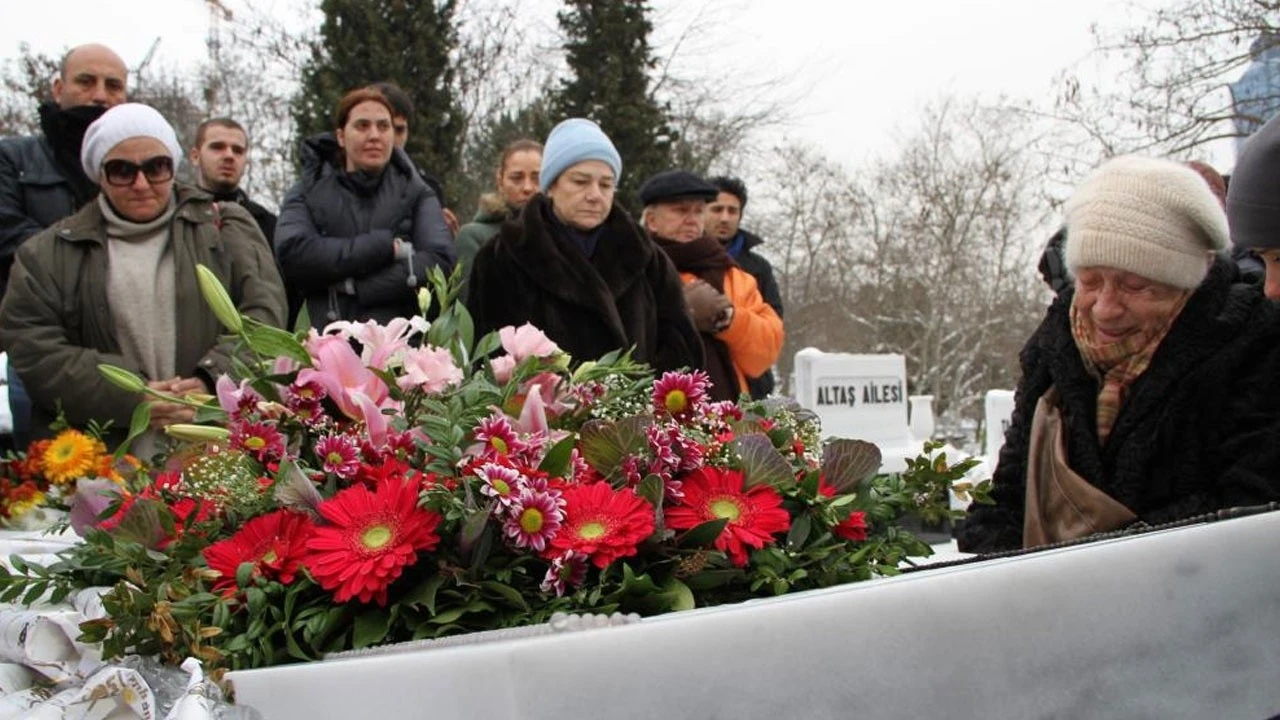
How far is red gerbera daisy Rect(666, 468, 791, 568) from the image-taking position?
4.88 ft

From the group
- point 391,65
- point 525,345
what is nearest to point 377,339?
point 525,345

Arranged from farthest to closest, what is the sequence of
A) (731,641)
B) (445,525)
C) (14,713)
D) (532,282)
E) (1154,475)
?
(532,282), (1154,475), (445,525), (14,713), (731,641)

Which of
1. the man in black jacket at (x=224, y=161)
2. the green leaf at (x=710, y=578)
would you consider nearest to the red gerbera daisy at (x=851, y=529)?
the green leaf at (x=710, y=578)

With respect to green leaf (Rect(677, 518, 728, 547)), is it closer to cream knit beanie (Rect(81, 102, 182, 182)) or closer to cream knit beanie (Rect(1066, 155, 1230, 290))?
cream knit beanie (Rect(1066, 155, 1230, 290))

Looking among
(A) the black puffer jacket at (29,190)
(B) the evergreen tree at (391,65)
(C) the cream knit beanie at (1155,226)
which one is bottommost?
(C) the cream knit beanie at (1155,226)

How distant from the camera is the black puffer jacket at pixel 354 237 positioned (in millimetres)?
→ 4559

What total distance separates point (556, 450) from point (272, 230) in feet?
13.2

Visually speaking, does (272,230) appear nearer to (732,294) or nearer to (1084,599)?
(732,294)

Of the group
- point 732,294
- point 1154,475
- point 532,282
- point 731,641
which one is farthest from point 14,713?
point 732,294

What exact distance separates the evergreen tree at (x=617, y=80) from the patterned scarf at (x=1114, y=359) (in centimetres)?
1662

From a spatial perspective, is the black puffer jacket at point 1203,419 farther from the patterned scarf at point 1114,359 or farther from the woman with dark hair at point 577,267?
the woman with dark hair at point 577,267

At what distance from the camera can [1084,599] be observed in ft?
4.01

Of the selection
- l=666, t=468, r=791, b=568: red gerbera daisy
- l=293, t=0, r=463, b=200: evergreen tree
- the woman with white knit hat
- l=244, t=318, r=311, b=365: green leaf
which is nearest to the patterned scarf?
l=666, t=468, r=791, b=568: red gerbera daisy

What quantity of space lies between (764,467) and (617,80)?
18719mm
